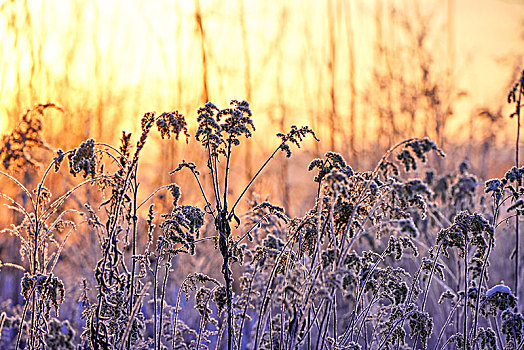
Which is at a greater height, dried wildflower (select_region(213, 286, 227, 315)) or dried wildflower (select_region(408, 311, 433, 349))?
dried wildflower (select_region(213, 286, 227, 315))

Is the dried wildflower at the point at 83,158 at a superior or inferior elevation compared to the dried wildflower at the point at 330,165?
inferior

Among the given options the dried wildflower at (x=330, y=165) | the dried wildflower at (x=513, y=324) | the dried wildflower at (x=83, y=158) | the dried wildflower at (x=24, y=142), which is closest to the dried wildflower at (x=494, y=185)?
the dried wildflower at (x=513, y=324)

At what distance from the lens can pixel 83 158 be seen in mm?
2520

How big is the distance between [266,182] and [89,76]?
184cm

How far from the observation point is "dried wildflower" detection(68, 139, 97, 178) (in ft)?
8.21

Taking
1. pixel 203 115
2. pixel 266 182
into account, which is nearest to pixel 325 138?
pixel 266 182

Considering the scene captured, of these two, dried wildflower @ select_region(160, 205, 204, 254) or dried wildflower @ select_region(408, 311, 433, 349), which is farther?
dried wildflower @ select_region(408, 311, 433, 349)

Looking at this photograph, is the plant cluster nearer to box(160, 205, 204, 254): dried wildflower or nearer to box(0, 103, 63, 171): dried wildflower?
box(160, 205, 204, 254): dried wildflower

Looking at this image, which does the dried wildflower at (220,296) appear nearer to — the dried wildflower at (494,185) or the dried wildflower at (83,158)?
the dried wildflower at (83,158)

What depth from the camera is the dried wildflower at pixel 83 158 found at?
2.50 meters

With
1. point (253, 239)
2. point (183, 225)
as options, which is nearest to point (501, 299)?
point (253, 239)

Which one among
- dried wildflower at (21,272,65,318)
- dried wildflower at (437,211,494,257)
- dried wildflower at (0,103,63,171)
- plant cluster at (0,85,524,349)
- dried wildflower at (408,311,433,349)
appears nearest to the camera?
plant cluster at (0,85,524,349)

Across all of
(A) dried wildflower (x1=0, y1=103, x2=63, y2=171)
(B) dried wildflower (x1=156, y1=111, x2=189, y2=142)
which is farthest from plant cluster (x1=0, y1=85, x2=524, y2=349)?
A: (A) dried wildflower (x1=0, y1=103, x2=63, y2=171)

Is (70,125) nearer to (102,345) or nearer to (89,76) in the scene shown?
(89,76)
